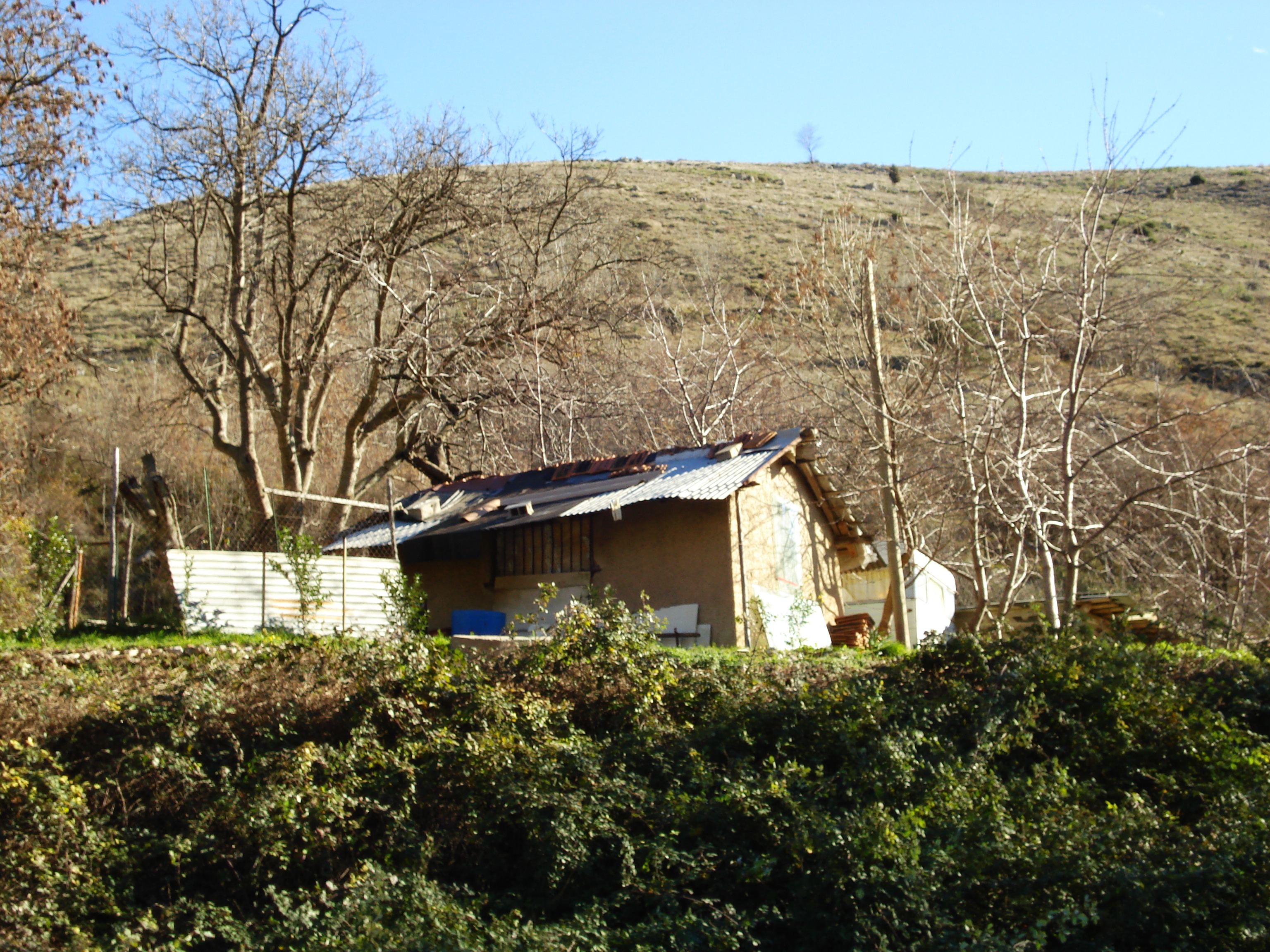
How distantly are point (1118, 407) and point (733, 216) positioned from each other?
1335 inches

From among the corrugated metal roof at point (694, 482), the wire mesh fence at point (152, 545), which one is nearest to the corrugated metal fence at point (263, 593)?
the wire mesh fence at point (152, 545)

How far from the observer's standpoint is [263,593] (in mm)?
12641

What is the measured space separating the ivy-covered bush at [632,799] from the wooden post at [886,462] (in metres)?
4.47

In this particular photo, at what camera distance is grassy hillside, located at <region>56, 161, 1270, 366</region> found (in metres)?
37.7

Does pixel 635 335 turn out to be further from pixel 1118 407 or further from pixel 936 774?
pixel 936 774

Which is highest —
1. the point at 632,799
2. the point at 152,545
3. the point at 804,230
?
the point at 804,230

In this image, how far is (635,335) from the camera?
2800 centimetres

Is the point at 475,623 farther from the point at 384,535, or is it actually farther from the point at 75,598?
the point at 75,598

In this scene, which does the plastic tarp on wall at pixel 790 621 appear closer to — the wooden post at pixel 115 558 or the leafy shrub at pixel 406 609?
the leafy shrub at pixel 406 609

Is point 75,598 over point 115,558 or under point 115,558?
under

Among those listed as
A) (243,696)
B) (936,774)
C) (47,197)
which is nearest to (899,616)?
(936,774)

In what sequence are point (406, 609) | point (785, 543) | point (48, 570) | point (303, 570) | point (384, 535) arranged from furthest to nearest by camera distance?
1. point (384, 535)
2. point (785, 543)
3. point (303, 570)
4. point (48, 570)
5. point (406, 609)

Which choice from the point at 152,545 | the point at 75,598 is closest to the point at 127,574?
the point at 152,545

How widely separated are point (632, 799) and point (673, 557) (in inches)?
278
